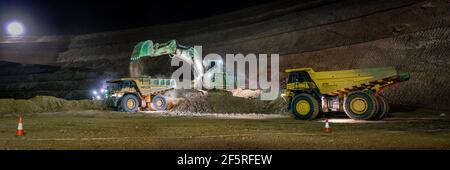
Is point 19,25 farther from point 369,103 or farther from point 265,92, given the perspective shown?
point 369,103

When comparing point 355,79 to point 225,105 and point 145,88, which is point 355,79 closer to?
point 225,105

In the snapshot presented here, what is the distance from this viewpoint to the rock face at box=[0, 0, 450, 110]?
21.9m

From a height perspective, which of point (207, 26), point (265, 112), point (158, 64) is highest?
point (207, 26)

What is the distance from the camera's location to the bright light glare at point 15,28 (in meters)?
45.3

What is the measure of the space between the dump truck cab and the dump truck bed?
965cm

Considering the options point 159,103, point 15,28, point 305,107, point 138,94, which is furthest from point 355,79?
point 15,28

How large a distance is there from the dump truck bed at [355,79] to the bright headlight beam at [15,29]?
41647mm

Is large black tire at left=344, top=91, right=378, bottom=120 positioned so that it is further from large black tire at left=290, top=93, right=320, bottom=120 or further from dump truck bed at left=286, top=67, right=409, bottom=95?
large black tire at left=290, top=93, right=320, bottom=120

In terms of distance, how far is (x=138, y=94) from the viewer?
2180cm

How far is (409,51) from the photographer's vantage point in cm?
2381

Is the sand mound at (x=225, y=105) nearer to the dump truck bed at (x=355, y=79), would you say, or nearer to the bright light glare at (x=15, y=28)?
the dump truck bed at (x=355, y=79)

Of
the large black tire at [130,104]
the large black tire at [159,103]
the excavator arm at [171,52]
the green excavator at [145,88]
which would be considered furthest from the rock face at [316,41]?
the large black tire at [130,104]
